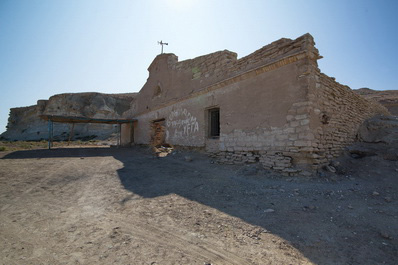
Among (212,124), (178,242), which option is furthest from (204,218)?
(212,124)

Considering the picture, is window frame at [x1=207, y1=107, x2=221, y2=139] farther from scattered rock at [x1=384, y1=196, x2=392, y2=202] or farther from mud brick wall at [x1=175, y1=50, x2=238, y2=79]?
scattered rock at [x1=384, y1=196, x2=392, y2=202]

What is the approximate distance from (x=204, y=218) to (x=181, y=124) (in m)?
7.37

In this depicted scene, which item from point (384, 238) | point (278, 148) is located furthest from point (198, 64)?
point (384, 238)

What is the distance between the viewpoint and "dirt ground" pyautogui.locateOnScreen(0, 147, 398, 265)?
221cm

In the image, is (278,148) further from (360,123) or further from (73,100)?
(73,100)

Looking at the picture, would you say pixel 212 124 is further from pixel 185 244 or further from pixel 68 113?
pixel 68 113

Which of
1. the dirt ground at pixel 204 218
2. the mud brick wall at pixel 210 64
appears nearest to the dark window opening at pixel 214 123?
the mud brick wall at pixel 210 64

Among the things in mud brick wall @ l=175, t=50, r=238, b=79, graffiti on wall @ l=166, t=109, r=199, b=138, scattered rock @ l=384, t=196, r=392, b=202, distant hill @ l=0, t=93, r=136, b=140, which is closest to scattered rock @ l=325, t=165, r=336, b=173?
scattered rock @ l=384, t=196, r=392, b=202

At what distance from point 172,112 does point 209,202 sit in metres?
7.81

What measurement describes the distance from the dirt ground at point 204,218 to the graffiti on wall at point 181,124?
3996mm

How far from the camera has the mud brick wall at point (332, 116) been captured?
5410mm

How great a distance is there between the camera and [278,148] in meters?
5.79

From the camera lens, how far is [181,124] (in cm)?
1027

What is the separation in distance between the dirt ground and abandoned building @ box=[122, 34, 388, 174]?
2.95ft
